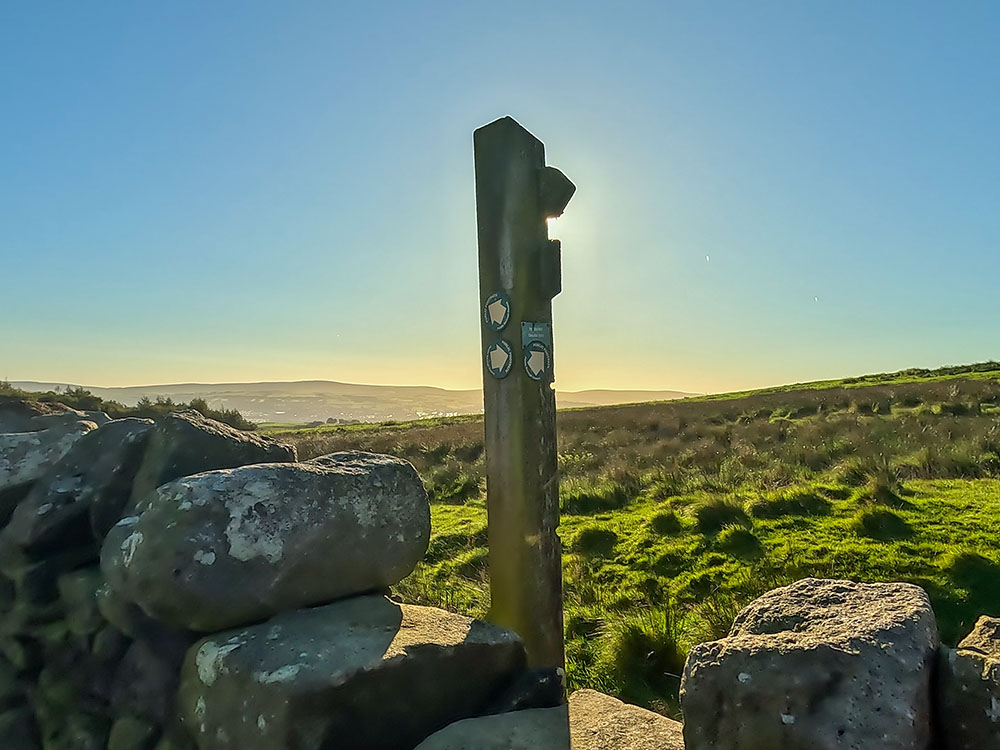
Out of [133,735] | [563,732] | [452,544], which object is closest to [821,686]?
[563,732]

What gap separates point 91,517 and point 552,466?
98.8 inches

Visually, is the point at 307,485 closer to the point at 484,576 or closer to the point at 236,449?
the point at 236,449

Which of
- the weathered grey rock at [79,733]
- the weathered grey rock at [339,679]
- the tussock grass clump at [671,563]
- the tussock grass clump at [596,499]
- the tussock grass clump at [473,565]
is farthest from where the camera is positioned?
the tussock grass clump at [596,499]

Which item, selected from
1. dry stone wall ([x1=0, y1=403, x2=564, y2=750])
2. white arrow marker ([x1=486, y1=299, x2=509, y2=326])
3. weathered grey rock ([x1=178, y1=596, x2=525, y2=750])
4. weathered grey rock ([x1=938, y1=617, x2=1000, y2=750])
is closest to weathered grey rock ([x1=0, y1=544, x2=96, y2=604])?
dry stone wall ([x1=0, y1=403, x2=564, y2=750])

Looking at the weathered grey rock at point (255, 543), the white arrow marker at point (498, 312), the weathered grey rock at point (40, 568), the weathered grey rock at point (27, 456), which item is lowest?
the weathered grey rock at point (40, 568)

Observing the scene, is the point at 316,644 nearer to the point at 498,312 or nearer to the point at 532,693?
the point at 532,693

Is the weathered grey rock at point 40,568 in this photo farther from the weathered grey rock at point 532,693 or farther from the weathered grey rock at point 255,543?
the weathered grey rock at point 532,693

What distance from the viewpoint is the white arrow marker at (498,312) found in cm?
393

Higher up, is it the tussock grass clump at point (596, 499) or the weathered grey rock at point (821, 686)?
the weathered grey rock at point (821, 686)

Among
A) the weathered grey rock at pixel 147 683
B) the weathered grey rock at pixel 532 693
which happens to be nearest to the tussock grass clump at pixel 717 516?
the weathered grey rock at pixel 532 693

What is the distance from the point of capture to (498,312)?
3967 millimetres

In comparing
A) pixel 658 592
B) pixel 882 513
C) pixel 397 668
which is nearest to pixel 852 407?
pixel 882 513

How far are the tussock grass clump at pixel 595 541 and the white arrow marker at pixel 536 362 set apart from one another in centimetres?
437

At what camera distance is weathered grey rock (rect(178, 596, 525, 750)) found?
8.21 feet
